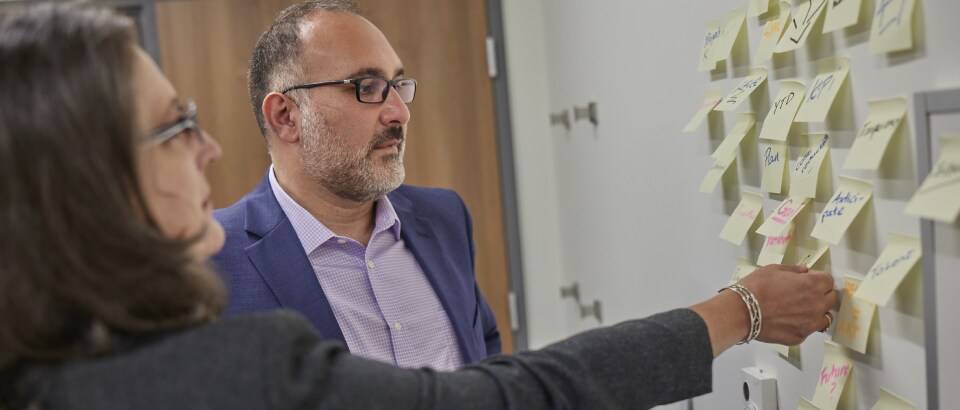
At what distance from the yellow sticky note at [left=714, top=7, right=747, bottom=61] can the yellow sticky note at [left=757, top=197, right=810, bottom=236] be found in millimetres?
257

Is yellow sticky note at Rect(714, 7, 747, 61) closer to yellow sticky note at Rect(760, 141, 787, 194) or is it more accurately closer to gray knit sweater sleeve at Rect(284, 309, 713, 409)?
yellow sticky note at Rect(760, 141, 787, 194)

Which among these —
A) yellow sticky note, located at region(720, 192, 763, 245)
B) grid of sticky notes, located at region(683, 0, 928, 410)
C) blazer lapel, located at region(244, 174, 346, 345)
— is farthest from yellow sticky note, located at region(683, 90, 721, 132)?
blazer lapel, located at region(244, 174, 346, 345)

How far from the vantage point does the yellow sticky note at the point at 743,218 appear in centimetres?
122

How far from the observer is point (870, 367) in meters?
0.99

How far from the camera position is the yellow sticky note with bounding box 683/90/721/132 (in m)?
1.32

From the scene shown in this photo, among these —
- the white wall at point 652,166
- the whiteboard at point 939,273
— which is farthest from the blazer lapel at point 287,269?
the whiteboard at point 939,273

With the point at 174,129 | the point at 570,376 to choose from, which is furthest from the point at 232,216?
the point at 570,376

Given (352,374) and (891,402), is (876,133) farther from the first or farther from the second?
(352,374)

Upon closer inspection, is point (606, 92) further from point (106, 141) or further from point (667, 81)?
point (106, 141)

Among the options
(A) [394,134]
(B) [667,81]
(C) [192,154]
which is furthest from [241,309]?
(B) [667,81]

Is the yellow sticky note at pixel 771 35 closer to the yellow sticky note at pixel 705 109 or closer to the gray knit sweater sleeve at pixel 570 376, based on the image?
the yellow sticky note at pixel 705 109

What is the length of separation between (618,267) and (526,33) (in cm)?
87

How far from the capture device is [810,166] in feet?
3.48

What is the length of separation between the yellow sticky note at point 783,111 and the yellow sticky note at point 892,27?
174mm
